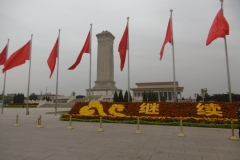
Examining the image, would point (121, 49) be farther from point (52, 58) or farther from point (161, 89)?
point (161, 89)

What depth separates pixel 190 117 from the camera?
40.8 feet

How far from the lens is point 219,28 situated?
1225 cm

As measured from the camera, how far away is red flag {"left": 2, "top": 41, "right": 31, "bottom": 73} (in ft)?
50.9

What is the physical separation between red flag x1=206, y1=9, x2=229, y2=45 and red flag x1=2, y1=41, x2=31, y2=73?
1537 centimetres

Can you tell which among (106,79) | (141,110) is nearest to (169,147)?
(141,110)

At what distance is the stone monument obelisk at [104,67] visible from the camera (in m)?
43.2

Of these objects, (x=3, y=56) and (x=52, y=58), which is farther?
(x=3, y=56)

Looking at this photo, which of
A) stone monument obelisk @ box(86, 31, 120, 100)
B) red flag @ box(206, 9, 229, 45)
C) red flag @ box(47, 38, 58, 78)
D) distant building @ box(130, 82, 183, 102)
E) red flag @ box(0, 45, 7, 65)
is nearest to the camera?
red flag @ box(206, 9, 229, 45)

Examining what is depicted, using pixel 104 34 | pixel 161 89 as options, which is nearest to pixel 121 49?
pixel 104 34

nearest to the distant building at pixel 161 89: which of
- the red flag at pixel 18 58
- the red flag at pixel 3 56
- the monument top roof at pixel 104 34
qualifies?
the monument top roof at pixel 104 34

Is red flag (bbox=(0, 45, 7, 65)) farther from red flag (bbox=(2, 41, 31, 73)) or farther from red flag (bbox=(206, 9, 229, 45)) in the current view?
red flag (bbox=(206, 9, 229, 45))

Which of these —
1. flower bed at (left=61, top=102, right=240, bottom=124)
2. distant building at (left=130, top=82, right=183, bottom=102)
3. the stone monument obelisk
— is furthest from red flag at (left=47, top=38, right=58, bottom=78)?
distant building at (left=130, top=82, right=183, bottom=102)

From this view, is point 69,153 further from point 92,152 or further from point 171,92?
point 171,92

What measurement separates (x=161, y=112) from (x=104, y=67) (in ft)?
103
